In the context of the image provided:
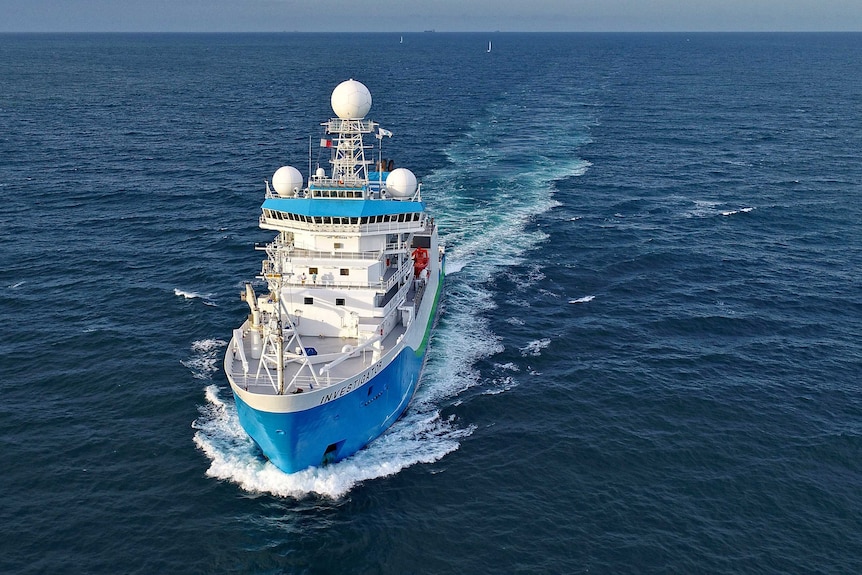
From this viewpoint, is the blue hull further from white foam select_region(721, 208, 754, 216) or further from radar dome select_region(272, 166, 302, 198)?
white foam select_region(721, 208, 754, 216)

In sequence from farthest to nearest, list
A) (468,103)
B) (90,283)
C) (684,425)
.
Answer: (468,103) → (90,283) → (684,425)

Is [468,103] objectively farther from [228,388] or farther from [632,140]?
[228,388]

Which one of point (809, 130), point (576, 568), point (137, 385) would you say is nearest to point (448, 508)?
point (576, 568)

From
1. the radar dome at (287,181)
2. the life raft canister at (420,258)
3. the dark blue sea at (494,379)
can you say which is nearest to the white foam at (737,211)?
the dark blue sea at (494,379)

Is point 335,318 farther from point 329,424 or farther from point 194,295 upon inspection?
point 194,295

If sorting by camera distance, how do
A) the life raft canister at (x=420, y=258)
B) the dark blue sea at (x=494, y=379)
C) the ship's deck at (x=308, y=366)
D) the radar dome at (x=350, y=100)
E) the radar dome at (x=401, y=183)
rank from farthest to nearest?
the life raft canister at (x=420, y=258) < the radar dome at (x=401, y=183) < the radar dome at (x=350, y=100) < the ship's deck at (x=308, y=366) < the dark blue sea at (x=494, y=379)

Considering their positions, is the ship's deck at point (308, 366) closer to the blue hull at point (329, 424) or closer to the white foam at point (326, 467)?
the blue hull at point (329, 424)
